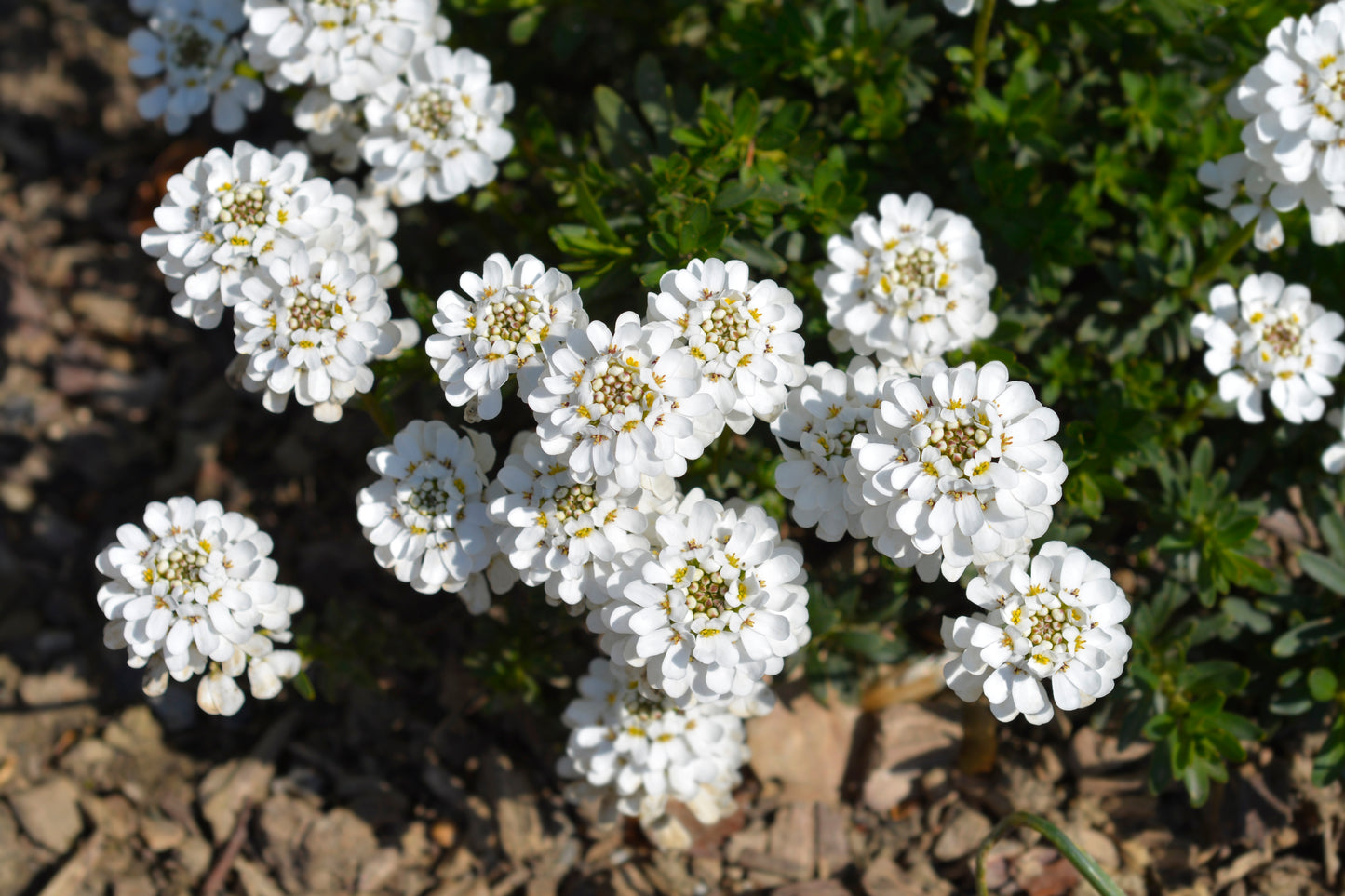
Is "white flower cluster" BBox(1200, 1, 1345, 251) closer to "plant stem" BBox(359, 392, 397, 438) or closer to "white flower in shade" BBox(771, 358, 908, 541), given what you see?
"white flower in shade" BBox(771, 358, 908, 541)

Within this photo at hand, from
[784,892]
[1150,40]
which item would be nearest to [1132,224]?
[1150,40]

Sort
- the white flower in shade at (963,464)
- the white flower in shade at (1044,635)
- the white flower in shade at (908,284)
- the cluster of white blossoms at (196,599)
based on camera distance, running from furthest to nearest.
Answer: the white flower in shade at (908,284), the cluster of white blossoms at (196,599), the white flower in shade at (1044,635), the white flower in shade at (963,464)

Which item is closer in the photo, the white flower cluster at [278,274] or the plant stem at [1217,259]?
the white flower cluster at [278,274]

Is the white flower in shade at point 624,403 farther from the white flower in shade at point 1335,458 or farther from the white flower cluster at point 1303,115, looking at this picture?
the white flower in shade at point 1335,458

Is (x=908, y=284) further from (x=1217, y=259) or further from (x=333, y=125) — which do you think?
(x=333, y=125)

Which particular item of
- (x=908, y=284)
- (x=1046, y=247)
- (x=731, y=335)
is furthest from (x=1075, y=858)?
(x=1046, y=247)

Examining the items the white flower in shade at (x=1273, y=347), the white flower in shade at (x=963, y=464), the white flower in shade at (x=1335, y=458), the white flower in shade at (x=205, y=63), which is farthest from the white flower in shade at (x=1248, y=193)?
the white flower in shade at (x=205, y=63)
